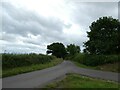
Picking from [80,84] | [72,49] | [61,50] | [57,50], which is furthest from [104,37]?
[61,50]

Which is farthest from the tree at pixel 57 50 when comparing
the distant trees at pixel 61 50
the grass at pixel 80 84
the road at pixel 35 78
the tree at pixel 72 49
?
the grass at pixel 80 84

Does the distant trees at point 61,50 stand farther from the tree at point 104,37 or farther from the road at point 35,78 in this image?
the road at point 35,78

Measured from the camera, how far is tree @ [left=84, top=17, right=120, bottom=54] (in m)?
47.9

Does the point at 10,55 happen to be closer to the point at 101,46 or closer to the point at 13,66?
the point at 13,66

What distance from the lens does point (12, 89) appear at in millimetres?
11789

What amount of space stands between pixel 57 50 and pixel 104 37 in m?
73.6

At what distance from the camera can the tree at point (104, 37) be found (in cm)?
Answer: 4788

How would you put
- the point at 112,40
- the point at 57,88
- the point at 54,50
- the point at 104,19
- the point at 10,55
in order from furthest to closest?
1. the point at 54,50
2. the point at 104,19
3. the point at 112,40
4. the point at 10,55
5. the point at 57,88

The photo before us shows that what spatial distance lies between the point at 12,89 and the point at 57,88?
2614mm

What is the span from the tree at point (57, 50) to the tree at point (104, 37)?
6618cm

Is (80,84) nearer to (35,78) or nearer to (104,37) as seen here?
(35,78)

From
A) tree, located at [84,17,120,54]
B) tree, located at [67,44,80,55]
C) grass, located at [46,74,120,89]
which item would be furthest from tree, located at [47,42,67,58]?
grass, located at [46,74,120,89]

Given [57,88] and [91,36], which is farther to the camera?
[91,36]

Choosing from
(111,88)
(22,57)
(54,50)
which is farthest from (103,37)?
(54,50)
